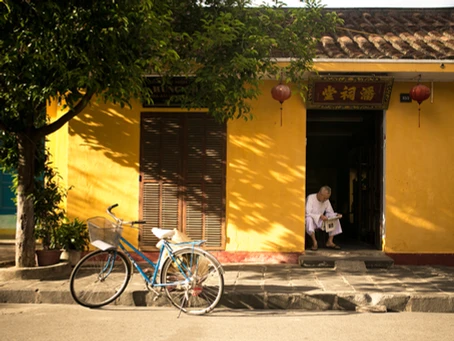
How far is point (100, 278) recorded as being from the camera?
6.93 m

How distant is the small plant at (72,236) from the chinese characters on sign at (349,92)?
432 centimetres

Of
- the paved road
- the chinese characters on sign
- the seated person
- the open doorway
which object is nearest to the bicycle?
the paved road

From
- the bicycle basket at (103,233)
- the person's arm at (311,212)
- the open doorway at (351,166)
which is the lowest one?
the bicycle basket at (103,233)

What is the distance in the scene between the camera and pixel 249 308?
7035mm

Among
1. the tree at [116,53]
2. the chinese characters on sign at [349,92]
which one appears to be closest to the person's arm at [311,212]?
the chinese characters on sign at [349,92]

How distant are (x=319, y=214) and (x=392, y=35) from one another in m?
3.48

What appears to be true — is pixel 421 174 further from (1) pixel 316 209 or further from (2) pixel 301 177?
(2) pixel 301 177

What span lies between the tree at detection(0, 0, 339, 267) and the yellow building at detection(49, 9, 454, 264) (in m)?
1.07

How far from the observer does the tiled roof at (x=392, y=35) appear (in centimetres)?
945

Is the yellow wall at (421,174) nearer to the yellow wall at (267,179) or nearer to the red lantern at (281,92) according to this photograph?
the yellow wall at (267,179)

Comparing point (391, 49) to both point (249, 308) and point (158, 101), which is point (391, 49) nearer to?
point (158, 101)

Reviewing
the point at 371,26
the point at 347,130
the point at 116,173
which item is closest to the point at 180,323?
the point at 116,173

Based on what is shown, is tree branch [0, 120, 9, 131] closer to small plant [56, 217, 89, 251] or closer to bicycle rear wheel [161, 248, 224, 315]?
small plant [56, 217, 89, 251]

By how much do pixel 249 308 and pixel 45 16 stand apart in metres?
4.10
